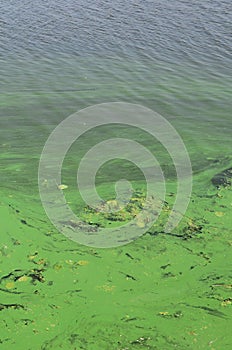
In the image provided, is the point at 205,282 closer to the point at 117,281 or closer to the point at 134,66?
the point at 117,281

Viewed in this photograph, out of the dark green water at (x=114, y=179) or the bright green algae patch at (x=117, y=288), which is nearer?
the bright green algae patch at (x=117, y=288)

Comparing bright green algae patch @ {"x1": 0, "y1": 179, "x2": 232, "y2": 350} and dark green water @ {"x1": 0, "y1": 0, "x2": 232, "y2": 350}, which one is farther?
dark green water @ {"x1": 0, "y1": 0, "x2": 232, "y2": 350}

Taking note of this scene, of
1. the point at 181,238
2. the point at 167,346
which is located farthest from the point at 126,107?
the point at 167,346

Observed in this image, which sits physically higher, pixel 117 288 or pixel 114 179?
pixel 114 179

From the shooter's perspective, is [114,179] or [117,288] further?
[114,179]
